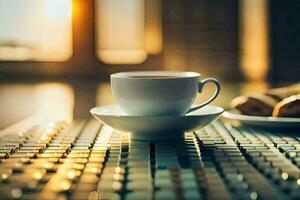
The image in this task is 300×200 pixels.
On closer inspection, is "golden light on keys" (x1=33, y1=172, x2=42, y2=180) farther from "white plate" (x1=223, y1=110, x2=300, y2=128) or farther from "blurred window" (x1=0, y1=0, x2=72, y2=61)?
"blurred window" (x1=0, y1=0, x2=72, y2=61)

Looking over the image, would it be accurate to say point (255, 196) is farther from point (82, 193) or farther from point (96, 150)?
point (96, 150)

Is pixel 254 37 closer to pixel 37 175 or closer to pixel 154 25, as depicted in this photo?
pixel 154 25

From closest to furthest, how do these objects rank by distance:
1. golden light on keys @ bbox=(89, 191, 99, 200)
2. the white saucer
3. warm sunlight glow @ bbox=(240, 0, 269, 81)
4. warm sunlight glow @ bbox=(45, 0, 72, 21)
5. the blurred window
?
golden light on keys @ bbox=(89, 191, 99, 200) < the white saucer < warm sunlight glow @ bbox=(240, 0, 269, 81) < warm sunlight glow @ bbox=(45, 0, 72, 21) < the blurred window

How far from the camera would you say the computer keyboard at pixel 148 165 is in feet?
1.64

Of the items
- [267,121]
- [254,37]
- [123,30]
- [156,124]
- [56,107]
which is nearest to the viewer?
[156,124]

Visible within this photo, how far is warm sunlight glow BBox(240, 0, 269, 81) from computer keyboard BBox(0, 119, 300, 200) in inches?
107

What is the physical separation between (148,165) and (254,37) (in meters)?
3.04

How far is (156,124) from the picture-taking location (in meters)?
0.77

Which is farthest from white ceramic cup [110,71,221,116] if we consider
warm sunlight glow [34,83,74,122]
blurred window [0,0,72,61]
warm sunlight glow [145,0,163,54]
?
blurred window [0,0,72,61]

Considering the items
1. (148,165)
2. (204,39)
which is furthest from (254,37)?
(148,165)

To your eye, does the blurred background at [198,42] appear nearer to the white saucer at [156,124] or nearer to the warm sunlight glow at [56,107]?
the warm sunlight glow at [56,107]

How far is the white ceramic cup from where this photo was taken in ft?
2.58

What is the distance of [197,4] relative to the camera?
361 centimetres

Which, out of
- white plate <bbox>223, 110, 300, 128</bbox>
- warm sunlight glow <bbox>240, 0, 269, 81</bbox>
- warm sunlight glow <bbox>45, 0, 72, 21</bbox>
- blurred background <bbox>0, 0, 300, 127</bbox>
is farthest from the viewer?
warm sunlight glow <bbox>45, 0, 72, 21</bbox>
